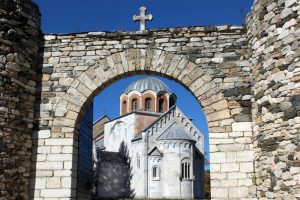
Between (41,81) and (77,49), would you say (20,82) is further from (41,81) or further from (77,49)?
(77,49)

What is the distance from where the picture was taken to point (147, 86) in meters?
34.2

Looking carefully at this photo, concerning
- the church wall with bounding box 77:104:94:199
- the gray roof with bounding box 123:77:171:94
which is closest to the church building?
the gray roof with bounding box 123:77:171:94

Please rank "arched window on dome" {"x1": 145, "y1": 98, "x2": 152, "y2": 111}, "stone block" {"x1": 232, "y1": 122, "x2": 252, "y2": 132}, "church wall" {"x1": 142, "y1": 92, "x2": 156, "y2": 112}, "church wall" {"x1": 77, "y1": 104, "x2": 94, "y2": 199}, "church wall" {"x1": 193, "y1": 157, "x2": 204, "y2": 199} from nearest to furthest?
1. "stone block" {"x1": 232, "y1": 122, "x2": 252, "y2": 132}
2. "church wall" {"x1": 77, "y1": 104, "x2": 94, "y2": 199}
3. "church wall" {"x1": 193, "y1": 157, "x2": 204, "y2": 199}
4. "church wall" {"x1": 142, "y1": 92, "x2": 156, "y2": 112}
5. "arched window on dome" {"x1": 145, "y1": 98, "x2": 152, "y2": 111}

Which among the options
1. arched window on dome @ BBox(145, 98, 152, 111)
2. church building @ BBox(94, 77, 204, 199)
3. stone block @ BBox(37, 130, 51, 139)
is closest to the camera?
stone block @ BBox(37, 130, 51, 139)

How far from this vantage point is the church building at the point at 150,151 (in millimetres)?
28062

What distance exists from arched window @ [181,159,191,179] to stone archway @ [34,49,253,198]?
21.5 metres

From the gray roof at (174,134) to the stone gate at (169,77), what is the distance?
2185cm

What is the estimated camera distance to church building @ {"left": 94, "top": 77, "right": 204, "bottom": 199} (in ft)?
92.1

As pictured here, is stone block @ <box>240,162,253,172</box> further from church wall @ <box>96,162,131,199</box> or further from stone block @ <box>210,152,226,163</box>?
church wall @ <box>96,162,131,199</box>

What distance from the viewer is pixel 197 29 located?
292 inches

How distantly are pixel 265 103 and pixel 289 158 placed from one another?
103cm

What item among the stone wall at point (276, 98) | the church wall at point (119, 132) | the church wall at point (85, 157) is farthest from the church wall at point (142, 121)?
the stone wall at point (276, 98)

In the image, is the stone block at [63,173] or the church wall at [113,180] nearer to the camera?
the stone block at [63,173]

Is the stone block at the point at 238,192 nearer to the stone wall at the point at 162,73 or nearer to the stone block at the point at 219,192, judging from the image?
the stone block at the point at 219,192
